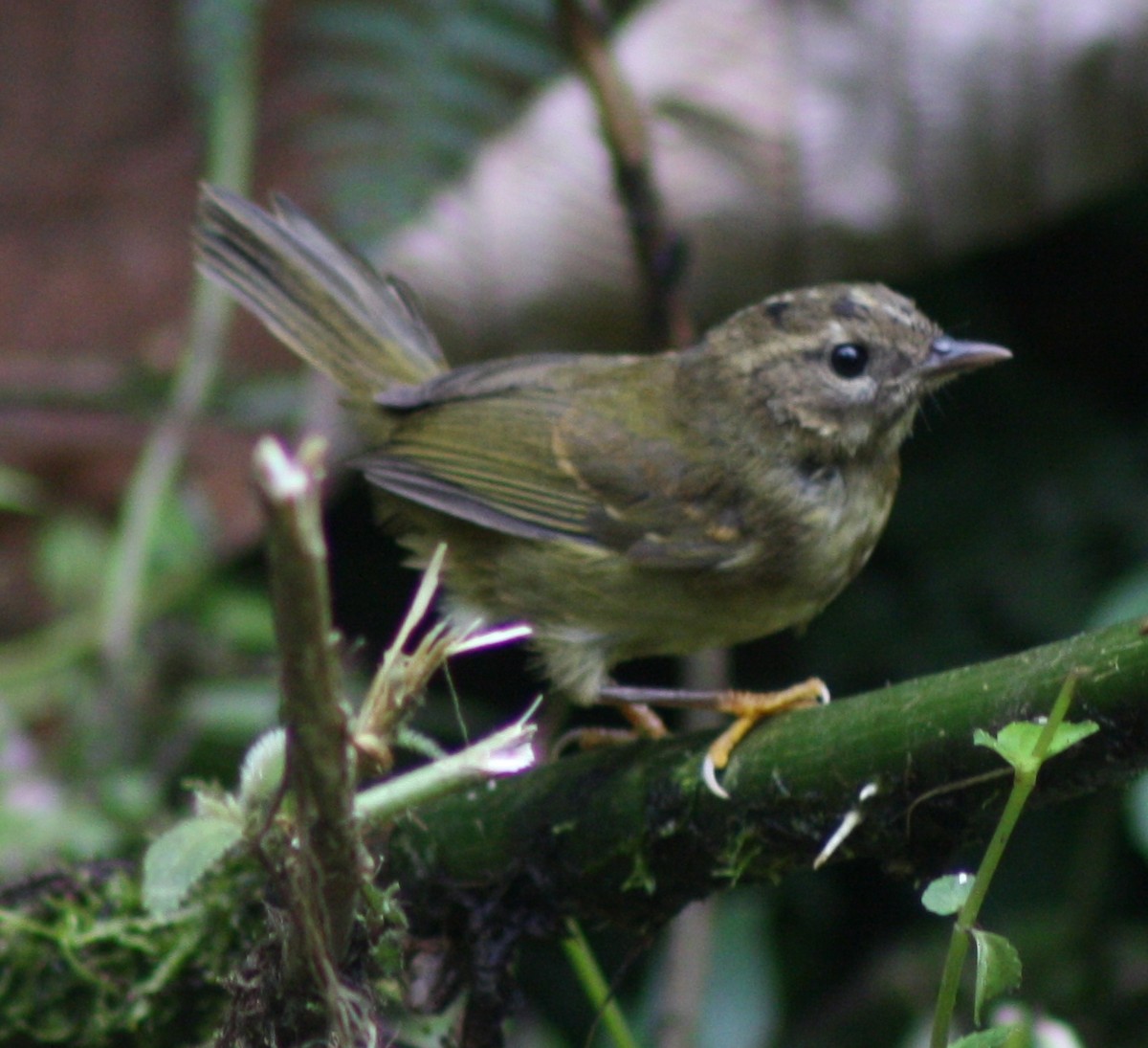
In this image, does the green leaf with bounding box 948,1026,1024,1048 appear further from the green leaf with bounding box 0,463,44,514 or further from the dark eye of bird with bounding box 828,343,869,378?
the green leaf with bounding box 0,463,44,514

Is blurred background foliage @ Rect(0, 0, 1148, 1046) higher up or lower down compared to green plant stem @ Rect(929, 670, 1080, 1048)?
lower down

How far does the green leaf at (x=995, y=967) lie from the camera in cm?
129

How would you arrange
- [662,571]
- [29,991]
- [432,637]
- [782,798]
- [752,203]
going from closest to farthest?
1. [432,637]
2. [782,798]
3. [29,991]
4. [662,571]
5. [752,203]

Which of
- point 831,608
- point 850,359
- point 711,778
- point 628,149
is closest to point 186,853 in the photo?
point 711,778

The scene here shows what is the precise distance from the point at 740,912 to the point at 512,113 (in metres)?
2.25

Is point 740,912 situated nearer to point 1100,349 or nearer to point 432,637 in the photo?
point 1100,349

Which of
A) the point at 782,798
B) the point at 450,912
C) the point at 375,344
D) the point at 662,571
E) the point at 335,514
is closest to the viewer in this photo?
the point at 782,798

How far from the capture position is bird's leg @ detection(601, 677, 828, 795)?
1847 millimetres

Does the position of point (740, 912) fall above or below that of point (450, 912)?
below

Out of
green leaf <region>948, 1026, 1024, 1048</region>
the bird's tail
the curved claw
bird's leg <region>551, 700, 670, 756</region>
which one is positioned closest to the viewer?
green leaf <region>948, 1026, 1024, 1048</region>

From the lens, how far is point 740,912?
11.4 feet

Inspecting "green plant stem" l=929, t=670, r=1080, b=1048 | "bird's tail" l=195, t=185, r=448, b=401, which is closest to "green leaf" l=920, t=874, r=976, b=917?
"green plant stem" l=929, t=670, r=1080, b=1048

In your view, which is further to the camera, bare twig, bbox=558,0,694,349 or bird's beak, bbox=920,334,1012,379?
bare twig, bbox=558,0,694,349

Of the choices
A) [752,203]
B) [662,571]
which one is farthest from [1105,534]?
[662,571]
